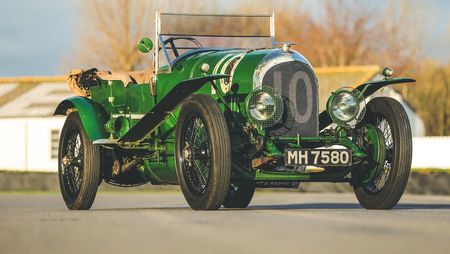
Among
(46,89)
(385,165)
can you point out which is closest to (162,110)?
(385,165)

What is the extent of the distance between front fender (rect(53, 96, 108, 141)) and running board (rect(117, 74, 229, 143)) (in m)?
0.33

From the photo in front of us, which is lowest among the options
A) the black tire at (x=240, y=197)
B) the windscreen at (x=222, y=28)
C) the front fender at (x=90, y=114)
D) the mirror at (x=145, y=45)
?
the black tire at (x=240, y=197)

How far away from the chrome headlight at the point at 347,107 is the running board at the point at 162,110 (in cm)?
164

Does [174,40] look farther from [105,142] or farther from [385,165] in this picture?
[385,165]

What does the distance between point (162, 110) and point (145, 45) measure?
122 cm

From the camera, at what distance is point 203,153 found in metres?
11.6

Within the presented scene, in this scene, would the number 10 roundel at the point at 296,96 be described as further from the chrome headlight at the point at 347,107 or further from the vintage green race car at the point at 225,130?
the chrome headlight at the point at 347,107

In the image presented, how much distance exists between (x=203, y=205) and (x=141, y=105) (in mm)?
2703

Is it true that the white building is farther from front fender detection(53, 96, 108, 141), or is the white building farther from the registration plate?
the registration plate

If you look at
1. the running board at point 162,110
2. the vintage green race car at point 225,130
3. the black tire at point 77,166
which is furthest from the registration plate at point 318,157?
the black tire at point 77,166

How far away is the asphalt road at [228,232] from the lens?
7305mm

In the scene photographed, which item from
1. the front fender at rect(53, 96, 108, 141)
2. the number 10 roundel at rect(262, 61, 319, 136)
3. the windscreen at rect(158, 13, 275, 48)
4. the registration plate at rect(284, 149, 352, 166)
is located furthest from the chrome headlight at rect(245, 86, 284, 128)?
the windscreen at rect(158, 13, 275, 48)

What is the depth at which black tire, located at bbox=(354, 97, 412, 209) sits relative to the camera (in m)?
12.3

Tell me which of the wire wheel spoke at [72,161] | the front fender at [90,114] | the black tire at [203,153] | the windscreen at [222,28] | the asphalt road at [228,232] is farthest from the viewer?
the windscreen at [222,28]
